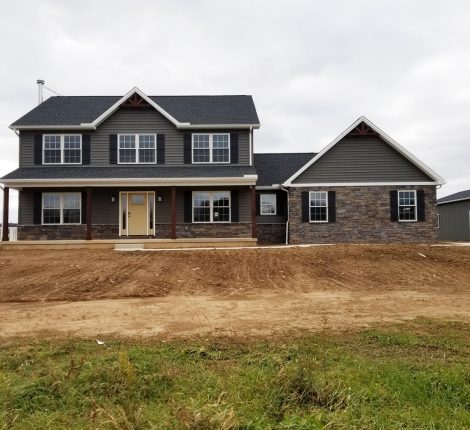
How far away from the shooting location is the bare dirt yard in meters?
6.59

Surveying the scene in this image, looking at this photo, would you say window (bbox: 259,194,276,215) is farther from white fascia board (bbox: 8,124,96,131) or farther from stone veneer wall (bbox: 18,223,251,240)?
white fascia board (bbox: 8,124,96,131)

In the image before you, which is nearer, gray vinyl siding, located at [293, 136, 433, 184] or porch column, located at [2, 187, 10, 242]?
porch column, located at [2, 187, 10, 242]

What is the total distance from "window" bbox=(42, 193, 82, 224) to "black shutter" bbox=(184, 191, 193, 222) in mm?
4886

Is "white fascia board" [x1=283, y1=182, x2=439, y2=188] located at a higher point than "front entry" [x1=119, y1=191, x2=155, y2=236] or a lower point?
higher

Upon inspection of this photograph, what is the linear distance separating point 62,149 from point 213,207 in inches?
304

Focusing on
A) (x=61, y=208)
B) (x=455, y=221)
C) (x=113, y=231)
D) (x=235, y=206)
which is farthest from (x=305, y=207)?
(x=455, y=221)

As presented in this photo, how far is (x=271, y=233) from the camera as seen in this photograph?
21.0 meters

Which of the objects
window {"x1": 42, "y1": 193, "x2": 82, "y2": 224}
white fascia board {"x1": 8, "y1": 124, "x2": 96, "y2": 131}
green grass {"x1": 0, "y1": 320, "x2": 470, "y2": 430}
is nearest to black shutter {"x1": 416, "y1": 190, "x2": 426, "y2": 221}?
green grass {"x1": 0, "y1": 320, "x2": 470, "y2": 430}

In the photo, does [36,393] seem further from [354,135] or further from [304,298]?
[354,135]

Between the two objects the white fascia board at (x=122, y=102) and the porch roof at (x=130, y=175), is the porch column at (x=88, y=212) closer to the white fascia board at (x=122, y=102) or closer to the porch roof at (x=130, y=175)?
the porch roof at (x=130, y=175)

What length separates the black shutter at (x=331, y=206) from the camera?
63.0 feet

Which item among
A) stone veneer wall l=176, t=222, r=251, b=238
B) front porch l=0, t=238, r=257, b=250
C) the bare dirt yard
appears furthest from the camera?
stone veneer wall l=176, t=222, r=251, b=238

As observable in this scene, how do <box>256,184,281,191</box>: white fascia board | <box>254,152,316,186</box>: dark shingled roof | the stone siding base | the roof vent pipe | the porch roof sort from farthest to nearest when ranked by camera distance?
the roof vent pipe
<box>254,152,316,186</box>: dark shingled roof
the stone siding base
<box>256,184,281,191</box>: white fascia board
the porch roof

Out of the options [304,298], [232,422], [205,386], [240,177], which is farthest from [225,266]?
[232,422]
